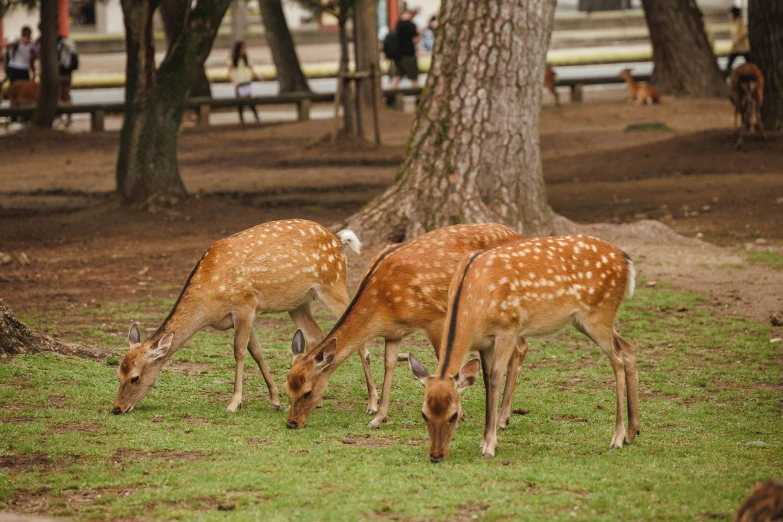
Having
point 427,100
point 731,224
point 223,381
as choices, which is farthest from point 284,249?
point 731,224

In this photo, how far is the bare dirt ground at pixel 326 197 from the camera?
37.9 feet

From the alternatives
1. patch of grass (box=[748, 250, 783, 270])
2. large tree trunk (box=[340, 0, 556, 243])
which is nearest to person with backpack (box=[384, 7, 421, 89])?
large tree trunk (box=[340, 0, 556, 243])

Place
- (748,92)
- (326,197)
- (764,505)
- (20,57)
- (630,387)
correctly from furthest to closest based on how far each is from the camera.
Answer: (20,57) → (326,197) → (748,92) → (630,387) → (764,505)

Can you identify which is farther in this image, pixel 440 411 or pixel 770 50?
pixel 770 50

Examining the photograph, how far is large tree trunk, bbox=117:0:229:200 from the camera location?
49.0ft

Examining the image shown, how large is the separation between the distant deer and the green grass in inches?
330

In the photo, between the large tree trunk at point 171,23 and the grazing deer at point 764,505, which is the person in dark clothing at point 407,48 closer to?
the large tree trunk at point 171,23

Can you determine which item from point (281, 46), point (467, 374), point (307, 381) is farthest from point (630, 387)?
point (281, 46)

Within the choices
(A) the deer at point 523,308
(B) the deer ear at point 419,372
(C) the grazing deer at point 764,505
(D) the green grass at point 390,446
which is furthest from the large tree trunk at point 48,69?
(C) the grazing deer at point 764,505

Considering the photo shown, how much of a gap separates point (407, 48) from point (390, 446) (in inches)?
896

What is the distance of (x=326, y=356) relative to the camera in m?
6.79

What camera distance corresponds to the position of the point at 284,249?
762cm

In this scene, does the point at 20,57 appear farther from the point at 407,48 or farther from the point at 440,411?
the point at 440,411

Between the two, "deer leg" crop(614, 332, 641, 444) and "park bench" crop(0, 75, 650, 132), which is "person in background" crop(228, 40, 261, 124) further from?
"deer leg" crop(614, 332, 641, 444)
